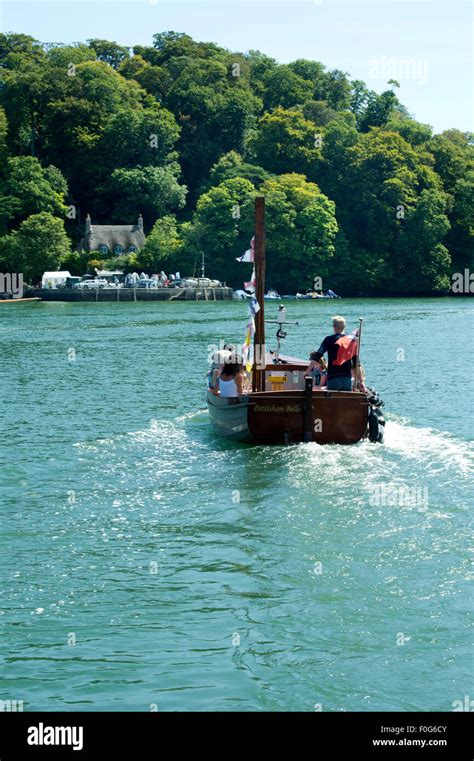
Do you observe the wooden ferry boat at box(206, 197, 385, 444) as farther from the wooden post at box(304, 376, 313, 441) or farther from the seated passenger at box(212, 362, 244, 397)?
the seated passenger at box(212, 362, 244, 397)

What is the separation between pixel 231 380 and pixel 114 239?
113568mm

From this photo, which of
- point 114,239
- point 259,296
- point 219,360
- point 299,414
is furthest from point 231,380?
point 114,239

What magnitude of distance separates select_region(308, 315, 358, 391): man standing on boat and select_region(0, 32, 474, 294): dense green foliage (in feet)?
305

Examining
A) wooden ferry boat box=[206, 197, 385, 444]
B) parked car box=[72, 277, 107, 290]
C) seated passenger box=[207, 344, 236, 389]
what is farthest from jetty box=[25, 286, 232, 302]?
wooden ferry boat box=[206, 197, 385, 444]

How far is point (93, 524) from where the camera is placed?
19.9 metres

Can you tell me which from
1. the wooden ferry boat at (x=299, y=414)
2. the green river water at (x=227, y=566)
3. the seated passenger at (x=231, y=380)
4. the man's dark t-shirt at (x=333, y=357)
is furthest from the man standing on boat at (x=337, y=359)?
the seated passenger at (x=231, y=380)

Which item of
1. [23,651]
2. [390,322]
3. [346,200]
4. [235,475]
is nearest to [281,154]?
[346,200]

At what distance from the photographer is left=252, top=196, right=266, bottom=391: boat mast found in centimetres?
2556

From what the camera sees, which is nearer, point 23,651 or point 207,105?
point 23,651

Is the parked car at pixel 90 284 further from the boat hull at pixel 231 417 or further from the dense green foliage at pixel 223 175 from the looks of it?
the boat hull at pixel 231 417

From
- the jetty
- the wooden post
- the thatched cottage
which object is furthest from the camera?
the thatched cottage

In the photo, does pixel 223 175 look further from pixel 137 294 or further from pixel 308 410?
pixel 308 410
